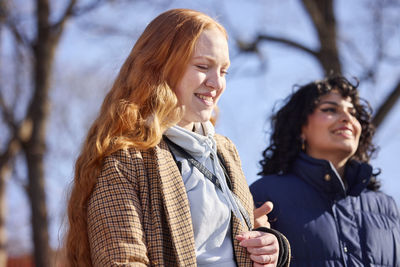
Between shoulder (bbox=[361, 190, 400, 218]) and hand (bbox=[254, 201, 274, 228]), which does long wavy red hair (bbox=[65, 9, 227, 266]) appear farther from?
shoulder (bbox=[361, 190, 400, 218])

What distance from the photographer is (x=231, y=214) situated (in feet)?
7.59

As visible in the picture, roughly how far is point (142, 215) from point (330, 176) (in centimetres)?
157

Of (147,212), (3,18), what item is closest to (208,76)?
(147,212)

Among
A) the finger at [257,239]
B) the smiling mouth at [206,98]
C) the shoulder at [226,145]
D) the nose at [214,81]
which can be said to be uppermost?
the nose at [214,81]

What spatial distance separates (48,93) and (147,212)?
697 centimetres

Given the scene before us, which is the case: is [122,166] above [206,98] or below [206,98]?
below

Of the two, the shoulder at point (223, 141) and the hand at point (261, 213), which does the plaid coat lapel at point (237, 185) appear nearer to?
the shoulder at point (223, 141)

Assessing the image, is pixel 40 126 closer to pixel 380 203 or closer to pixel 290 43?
pixel 290 43

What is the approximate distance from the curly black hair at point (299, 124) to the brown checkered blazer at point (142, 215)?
1.47 m

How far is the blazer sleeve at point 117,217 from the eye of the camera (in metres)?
2.02

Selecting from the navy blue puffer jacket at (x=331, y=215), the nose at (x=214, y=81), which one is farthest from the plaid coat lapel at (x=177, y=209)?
the navy blue puffer jacket at (x=331, y=215)

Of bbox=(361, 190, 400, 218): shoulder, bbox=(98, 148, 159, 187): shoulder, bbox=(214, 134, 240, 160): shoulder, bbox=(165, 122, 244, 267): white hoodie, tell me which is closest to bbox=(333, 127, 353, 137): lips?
bbox=(361, 190, 400, 218): shoulder

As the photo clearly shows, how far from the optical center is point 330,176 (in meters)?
3.32

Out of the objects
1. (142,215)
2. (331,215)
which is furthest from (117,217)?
(331,215)
